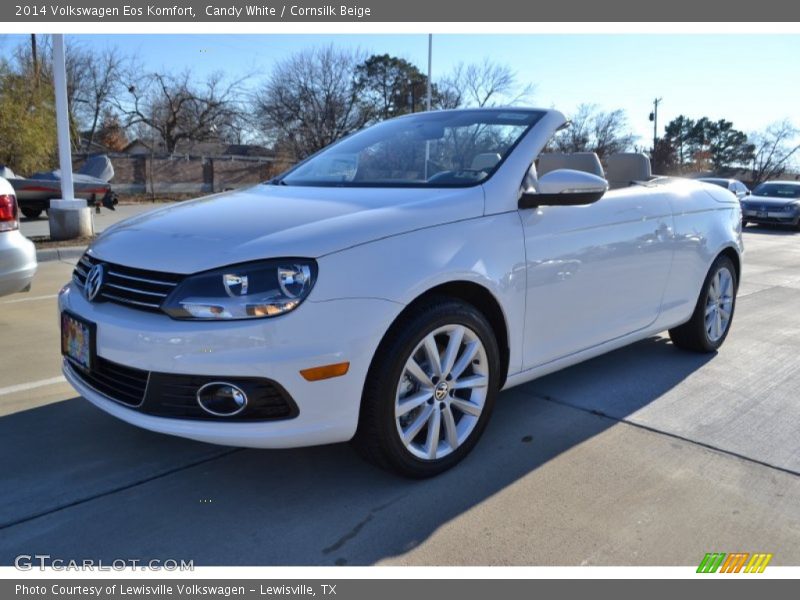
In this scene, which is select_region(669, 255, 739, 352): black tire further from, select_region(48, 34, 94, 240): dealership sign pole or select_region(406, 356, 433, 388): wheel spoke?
select_region(48, 34, 94, 240): dealership sign pole

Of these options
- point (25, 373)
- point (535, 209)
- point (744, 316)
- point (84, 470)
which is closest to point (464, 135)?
point (535, 209)

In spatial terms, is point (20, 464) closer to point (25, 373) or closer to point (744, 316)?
point (25, 373)

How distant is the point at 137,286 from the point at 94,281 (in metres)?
0.31

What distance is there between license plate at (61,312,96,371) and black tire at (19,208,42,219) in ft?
51.0

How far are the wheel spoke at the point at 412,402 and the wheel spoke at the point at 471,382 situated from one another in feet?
0.54

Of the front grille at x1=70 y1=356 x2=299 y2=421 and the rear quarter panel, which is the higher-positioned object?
the rear quarter panel

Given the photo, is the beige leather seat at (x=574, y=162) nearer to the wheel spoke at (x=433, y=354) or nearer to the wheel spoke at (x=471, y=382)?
the wheel spoke at (x=471, y=382)

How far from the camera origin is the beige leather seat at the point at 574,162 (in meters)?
4.32

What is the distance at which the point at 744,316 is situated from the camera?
6211mm

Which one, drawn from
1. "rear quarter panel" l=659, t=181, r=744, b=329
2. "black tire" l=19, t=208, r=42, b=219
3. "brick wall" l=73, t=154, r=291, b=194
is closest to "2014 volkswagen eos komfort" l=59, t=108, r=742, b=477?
"rear quarter panel" l=659, t=181, r=744, b=329

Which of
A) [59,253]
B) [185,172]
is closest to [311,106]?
[185,172]

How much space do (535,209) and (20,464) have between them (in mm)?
2650

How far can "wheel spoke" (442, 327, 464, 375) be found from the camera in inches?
111

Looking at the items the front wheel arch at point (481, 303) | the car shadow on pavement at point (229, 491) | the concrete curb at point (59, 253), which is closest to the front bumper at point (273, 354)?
the front wheel arch at point (481, 303)
